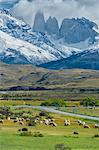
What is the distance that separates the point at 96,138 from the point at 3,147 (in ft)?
62.9

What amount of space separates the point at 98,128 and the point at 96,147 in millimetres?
36796

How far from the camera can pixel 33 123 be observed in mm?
91688

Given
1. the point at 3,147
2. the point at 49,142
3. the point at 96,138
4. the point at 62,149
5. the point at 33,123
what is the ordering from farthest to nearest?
the point at 33,123, the point at 96,138, the point at 49,142, the point at 3,147, the point at 62,149

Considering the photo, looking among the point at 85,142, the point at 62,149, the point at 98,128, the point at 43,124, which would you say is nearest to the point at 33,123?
the point at 43,124

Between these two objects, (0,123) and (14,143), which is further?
(0,123)

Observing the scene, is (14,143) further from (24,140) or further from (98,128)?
(98,128)

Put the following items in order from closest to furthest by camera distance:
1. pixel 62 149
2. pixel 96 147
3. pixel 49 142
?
1. pixel 62 149
2. pixel 96 147
3. pixel 49 142

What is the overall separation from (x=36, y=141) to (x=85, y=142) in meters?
5.93

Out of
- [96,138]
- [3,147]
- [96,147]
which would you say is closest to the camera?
[3,147]

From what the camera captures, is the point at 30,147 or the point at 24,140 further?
the point at 24,140

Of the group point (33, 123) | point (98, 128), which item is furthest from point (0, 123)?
point (98, 128)

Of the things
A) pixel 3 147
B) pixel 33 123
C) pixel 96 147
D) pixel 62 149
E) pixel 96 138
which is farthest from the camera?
pixel 33 123

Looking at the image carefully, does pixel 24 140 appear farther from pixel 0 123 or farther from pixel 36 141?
pixel 0 123

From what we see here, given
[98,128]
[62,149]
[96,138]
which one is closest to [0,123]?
[98,128]
